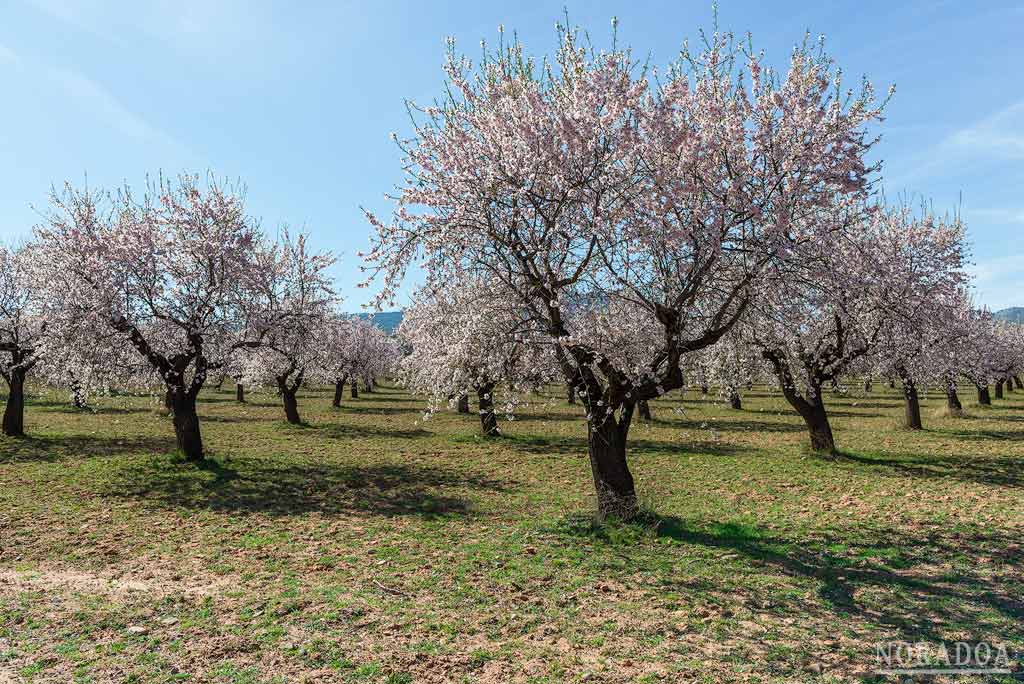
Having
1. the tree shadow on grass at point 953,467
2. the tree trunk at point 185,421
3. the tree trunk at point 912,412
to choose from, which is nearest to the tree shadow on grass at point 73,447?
the tree trunk at point 185,421

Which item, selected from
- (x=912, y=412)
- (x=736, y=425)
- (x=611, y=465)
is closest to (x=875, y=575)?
(x=611, y=465)

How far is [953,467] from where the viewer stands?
68.3 ft

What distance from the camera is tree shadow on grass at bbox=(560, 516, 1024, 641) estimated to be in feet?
26.7

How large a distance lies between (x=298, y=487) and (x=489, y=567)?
9371 mm

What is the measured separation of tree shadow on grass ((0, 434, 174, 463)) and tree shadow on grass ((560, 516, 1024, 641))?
62.9 ft

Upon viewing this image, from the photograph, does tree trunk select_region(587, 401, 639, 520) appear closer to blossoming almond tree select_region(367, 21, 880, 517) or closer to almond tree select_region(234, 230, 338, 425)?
blossoming almond tree select_region(367, 21, 880, 517)

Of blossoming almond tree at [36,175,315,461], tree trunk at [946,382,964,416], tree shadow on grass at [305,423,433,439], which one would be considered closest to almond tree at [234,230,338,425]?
blossoming almond tree at [36,175,315,461]

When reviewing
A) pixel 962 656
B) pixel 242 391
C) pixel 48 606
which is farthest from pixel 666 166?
pixel 242 391

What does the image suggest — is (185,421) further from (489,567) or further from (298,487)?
(489,567)

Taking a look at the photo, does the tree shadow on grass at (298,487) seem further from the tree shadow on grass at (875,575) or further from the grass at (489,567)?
the tree shadow on grass at (875,575)

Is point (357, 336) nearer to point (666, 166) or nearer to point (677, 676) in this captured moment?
point (666, 166)

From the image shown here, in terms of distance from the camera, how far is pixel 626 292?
41.0ft

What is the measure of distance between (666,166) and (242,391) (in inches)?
2209

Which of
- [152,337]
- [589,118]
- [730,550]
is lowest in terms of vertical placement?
[730,550]
